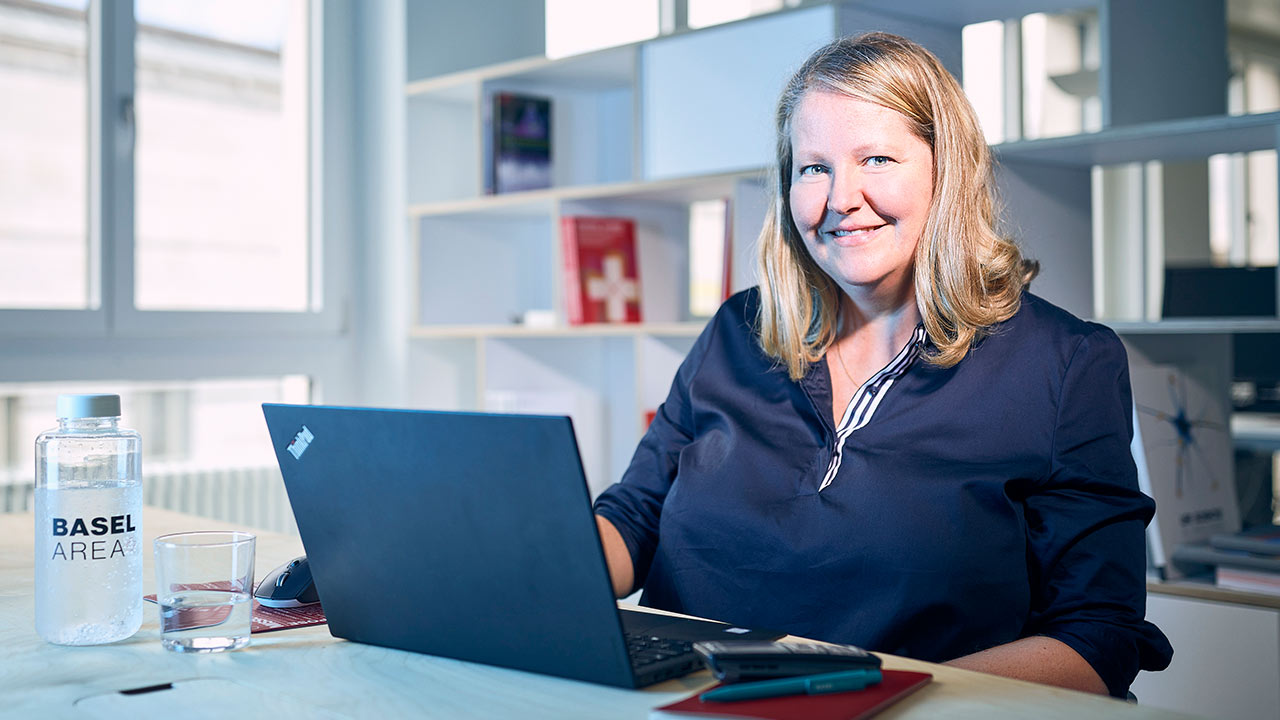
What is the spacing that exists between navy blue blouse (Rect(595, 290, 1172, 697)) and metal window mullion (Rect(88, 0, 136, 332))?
7.11ft

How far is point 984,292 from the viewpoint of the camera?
133cm

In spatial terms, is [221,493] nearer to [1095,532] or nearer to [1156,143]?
[1156,143]

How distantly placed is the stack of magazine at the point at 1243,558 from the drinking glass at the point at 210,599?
5.34 feet

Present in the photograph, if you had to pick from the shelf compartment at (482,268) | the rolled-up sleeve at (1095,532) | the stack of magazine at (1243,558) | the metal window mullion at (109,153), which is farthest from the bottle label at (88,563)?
the shelf compartment at (482,268)

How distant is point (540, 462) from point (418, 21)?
2.77m

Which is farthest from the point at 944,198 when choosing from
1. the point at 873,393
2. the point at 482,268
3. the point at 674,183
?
the point at 482,268

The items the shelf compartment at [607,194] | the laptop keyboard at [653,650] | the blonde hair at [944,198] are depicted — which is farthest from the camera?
the shelf compartment at [607,194]

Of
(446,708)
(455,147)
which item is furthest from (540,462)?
(455,147)

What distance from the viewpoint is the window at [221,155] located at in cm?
313

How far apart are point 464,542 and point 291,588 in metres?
0.34

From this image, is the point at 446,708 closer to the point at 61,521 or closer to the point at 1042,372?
the point at 61,521

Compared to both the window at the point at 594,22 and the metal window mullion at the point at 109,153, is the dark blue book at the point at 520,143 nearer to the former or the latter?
the window at the point at 594,22

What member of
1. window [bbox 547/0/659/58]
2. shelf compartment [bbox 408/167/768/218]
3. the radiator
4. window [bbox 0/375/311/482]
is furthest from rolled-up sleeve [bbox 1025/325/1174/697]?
window [bbox 547/0/659/58]

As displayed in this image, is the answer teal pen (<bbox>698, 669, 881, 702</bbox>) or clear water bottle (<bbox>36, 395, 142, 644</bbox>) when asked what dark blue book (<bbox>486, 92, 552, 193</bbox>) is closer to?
clear water bottle (<bbox>36, 395, 142, 644</bbox>)
